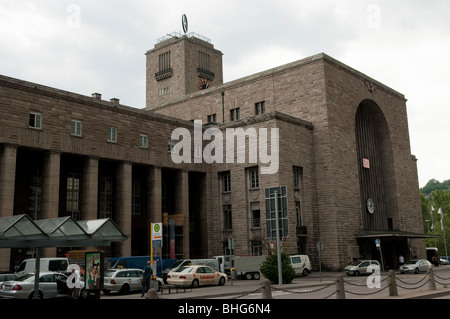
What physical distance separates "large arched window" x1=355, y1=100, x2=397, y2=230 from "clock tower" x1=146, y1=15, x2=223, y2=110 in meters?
30.3

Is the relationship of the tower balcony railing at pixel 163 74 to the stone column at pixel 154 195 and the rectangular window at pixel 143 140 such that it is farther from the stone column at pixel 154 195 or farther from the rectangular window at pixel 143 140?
the stone column at pixel 154 195

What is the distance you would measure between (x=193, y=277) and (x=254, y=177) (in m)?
17.7

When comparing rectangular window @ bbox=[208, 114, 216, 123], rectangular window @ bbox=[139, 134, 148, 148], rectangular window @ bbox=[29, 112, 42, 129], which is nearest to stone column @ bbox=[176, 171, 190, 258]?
rectangular window @ bbox=[139, 134, 148, 148]

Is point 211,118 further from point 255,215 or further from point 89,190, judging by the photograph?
point 89,190

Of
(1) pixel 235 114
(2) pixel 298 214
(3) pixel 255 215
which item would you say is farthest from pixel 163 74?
(2) pixel 298 214

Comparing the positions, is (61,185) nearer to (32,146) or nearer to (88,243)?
(32,146)

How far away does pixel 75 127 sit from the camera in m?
38.6

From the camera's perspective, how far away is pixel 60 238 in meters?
18.9

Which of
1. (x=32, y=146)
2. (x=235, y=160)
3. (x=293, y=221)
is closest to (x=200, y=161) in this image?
(x=235, y=160)

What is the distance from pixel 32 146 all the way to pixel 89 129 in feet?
16.9

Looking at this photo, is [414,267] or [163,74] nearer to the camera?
[414,267]

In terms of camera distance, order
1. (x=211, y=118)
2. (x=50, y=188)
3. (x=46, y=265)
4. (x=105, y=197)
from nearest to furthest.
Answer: (x=46, y=265)
(x=50, y=188)
(x=105, y=197)
(x=211, y=118)

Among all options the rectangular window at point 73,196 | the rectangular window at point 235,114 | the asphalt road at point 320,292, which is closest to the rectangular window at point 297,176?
the rectangular window at point 235,114

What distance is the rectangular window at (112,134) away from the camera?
1617 inches
